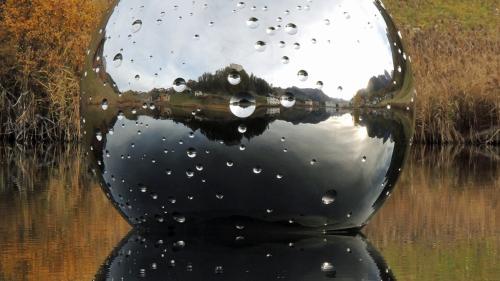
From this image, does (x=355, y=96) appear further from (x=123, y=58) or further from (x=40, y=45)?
(x=40, y=45)

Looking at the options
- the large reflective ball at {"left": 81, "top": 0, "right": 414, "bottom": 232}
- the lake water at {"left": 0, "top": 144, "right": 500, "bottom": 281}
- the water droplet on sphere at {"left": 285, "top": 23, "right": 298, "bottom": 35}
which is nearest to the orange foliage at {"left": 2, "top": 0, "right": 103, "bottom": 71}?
the lake water at {"left": 0, "top": 144, "right": 500, "bottom": 281}

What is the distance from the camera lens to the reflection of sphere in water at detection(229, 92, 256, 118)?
6.61 metres

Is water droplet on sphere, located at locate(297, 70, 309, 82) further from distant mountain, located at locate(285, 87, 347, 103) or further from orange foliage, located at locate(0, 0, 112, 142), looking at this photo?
orange foliage, located at locate(0, 0, 112, 142)

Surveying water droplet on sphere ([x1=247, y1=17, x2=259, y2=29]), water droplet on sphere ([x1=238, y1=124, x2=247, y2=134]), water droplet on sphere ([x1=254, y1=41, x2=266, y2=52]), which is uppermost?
water droplet on sphere ([x1=247, y1=17, x2=259, y2=29])

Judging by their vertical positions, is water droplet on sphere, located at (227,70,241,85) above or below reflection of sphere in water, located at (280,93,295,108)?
above

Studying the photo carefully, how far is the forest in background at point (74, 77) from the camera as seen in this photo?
18766 millimetres

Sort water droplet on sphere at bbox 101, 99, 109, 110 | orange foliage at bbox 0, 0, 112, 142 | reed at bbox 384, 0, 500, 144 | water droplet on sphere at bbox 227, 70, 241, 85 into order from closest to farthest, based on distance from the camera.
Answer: water droplet on sphere at bbox 227, 70, 241, 85 → water droplet on sphere at bbox 101, 99, 109, 110 → reed at bbox 384, 0, 500, 144 → orange foliage at bbox 0, 0, 112, 142

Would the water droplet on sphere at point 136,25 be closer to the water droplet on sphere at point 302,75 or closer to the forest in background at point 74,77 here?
the water droplet on sphere at point 302,75

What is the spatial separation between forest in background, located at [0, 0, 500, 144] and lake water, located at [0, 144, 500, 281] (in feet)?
26.7

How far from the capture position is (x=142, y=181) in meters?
7.02

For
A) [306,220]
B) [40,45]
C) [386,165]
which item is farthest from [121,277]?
[40,45]

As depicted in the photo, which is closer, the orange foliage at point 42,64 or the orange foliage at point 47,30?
the orange foliage at point 42,64

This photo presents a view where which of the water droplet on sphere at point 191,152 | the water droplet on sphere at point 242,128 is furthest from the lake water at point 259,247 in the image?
the water droplet on sphere at point 242,128

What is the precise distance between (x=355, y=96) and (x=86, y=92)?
1.83 meters
